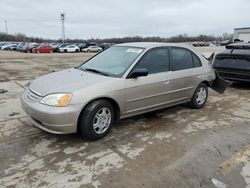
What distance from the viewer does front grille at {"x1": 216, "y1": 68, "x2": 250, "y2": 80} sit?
7891mm

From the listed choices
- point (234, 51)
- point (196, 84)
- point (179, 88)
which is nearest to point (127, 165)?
point (179, 88)

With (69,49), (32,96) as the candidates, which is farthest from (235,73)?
(69,49)

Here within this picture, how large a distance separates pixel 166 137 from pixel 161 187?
147cm

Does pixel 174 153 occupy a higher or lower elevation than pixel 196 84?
lower

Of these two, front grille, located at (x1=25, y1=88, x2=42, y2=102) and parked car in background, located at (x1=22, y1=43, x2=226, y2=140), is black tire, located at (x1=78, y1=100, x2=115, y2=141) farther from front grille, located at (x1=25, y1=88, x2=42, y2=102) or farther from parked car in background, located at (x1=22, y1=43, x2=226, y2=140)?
front grille, located at (x1=25, y1=88, x2=42, y2=102)

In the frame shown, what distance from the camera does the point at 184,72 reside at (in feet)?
17.8

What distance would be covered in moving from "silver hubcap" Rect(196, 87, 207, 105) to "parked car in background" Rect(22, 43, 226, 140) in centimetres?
6

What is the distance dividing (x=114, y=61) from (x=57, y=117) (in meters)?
1.70

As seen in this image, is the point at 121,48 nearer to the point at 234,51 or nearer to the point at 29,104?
A: the point at 29,104

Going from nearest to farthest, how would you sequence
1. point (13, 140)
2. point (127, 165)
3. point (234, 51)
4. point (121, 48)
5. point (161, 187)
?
1. point (161, 187)
2. point (127, 165)
3. point (13, 140)
4. point (121, 48)
5. point (234, 51)

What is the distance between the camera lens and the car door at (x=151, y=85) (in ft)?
14.7

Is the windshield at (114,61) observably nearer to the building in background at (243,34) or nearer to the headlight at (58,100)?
the headlight at (58,100)

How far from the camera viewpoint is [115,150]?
151 inches

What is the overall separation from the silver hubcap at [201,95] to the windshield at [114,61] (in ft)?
6.62
